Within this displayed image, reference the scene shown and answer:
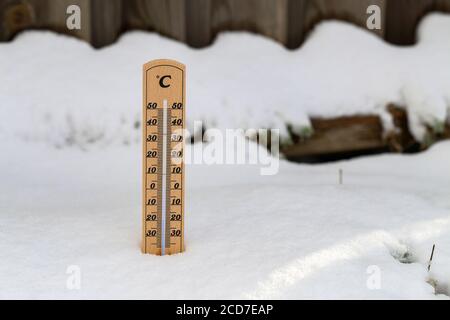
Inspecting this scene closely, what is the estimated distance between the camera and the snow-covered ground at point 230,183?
3.62 feet

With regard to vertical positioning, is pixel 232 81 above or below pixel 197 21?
below

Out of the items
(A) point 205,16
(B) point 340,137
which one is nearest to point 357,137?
(B) point 340,137

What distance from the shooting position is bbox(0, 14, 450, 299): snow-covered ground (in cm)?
110

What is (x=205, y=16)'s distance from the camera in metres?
2.00

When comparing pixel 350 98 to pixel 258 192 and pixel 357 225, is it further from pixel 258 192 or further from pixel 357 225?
pixel 357 225

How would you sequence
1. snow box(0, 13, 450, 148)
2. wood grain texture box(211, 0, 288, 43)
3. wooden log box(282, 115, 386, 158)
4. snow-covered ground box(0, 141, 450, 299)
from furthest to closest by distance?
wood grain texture box(211, 0, 288, 43) < wooden log box(282, 115, 386, 158) < snow box(0, 13, 450, 148) < snow-covered ground box(0, 141, 450, 299)

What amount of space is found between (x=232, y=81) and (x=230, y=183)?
1.16ft

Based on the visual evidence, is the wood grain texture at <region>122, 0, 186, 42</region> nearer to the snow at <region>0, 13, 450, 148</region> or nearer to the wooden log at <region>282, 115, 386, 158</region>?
the snow at <region>0, 13, 450, 148</region>

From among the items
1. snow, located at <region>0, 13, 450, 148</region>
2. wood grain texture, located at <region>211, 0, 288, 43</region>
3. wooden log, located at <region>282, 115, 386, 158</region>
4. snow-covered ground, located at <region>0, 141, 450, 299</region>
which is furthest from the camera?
wood grain texture, located at <region>211, 0, 288, 43</region>

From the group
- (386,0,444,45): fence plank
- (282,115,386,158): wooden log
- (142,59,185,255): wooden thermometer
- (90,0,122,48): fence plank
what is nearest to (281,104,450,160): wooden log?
(282,115,386,158): wooden log

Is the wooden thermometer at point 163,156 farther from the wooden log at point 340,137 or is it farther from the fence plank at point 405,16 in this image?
the fence plank at point 405,16

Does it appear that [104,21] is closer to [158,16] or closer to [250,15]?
[158,16]

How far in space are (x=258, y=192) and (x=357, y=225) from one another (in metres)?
0.28

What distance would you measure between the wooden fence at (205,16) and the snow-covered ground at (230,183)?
40 mm
